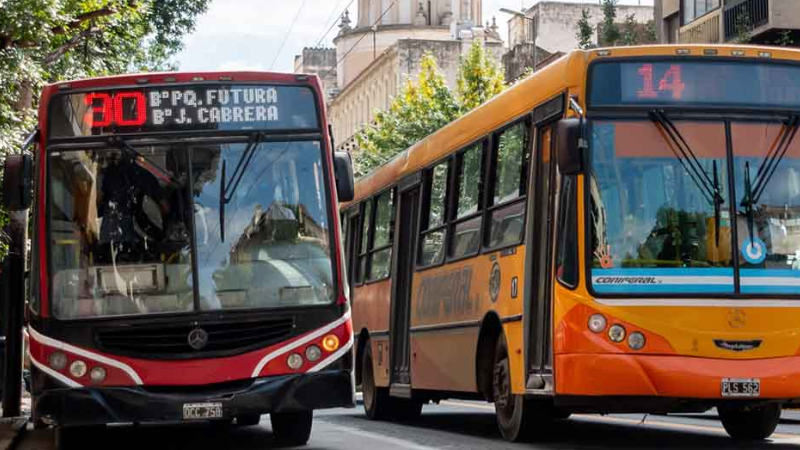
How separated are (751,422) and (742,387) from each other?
2908 mm

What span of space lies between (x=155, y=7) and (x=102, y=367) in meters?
21.1

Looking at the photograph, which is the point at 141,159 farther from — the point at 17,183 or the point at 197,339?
the point at 197,339

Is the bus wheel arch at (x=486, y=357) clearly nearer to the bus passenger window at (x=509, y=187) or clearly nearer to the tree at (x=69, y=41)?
the bus passenger window at (x=509, y=187)

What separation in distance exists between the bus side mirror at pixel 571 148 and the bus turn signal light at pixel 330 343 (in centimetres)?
232

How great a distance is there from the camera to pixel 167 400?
13.2m

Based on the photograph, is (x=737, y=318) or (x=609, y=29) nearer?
(x=737, y=318)

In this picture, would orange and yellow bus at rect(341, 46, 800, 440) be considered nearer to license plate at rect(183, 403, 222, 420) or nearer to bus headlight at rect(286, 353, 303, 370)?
bus headlight at rect(286, 353, 303, 370)

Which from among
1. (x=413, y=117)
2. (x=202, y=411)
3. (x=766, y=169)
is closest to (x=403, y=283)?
(x=202, y=411)

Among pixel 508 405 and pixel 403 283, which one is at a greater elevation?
pixel 403 283

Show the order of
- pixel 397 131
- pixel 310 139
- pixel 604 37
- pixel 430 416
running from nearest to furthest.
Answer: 1. pixel 310 139
2. pixel 430 416
3. pixel 604 37
4. pixel 397 131

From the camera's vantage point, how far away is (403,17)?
4092 inches

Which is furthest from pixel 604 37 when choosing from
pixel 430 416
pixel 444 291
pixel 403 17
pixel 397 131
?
pixel 403 17

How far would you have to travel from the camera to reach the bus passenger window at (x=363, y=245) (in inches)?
865

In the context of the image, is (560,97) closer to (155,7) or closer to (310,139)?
(310,139)
